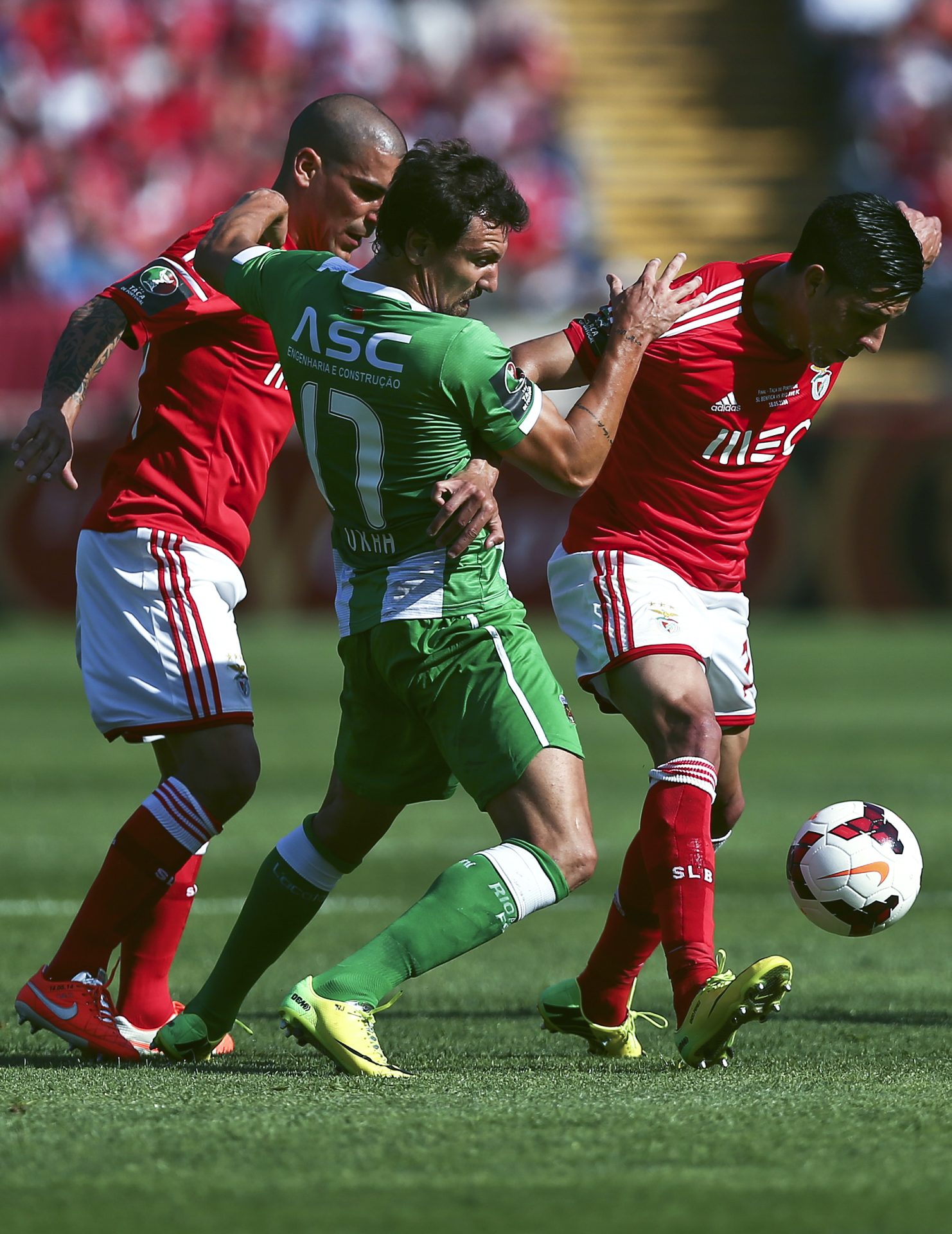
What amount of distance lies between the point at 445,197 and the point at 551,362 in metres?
0.67

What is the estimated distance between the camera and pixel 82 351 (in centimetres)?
484

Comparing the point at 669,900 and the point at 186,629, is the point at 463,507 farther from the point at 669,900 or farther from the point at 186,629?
the point at 669,900

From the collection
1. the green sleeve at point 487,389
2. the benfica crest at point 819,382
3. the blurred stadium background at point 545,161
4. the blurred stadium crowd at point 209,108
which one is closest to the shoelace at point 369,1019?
the green sleeve at point 487,389

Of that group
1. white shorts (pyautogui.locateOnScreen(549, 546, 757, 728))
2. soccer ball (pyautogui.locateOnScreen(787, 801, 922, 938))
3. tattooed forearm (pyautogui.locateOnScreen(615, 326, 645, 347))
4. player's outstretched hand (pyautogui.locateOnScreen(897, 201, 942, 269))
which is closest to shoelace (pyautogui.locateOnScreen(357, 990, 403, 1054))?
white shorts (pyautogui.locateOnScreen(549, 546, 757, 728))

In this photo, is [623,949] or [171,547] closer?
[171,547]

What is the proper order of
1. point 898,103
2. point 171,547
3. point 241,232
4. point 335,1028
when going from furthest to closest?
1. point 898,103
2. point 171,547
3. point 241,232
4. point 335,1028

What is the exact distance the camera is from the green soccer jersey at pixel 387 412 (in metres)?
4.12

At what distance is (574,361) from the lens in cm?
474

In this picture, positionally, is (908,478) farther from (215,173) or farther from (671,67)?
(671,67)

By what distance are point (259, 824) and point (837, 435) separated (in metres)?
9.12

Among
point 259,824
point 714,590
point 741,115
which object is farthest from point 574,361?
point 741,115

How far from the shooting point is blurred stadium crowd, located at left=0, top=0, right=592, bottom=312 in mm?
19766

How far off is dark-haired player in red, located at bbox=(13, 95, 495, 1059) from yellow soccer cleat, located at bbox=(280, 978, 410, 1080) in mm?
768

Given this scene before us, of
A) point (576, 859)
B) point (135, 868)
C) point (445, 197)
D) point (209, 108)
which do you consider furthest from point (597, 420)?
point (209, 108)
